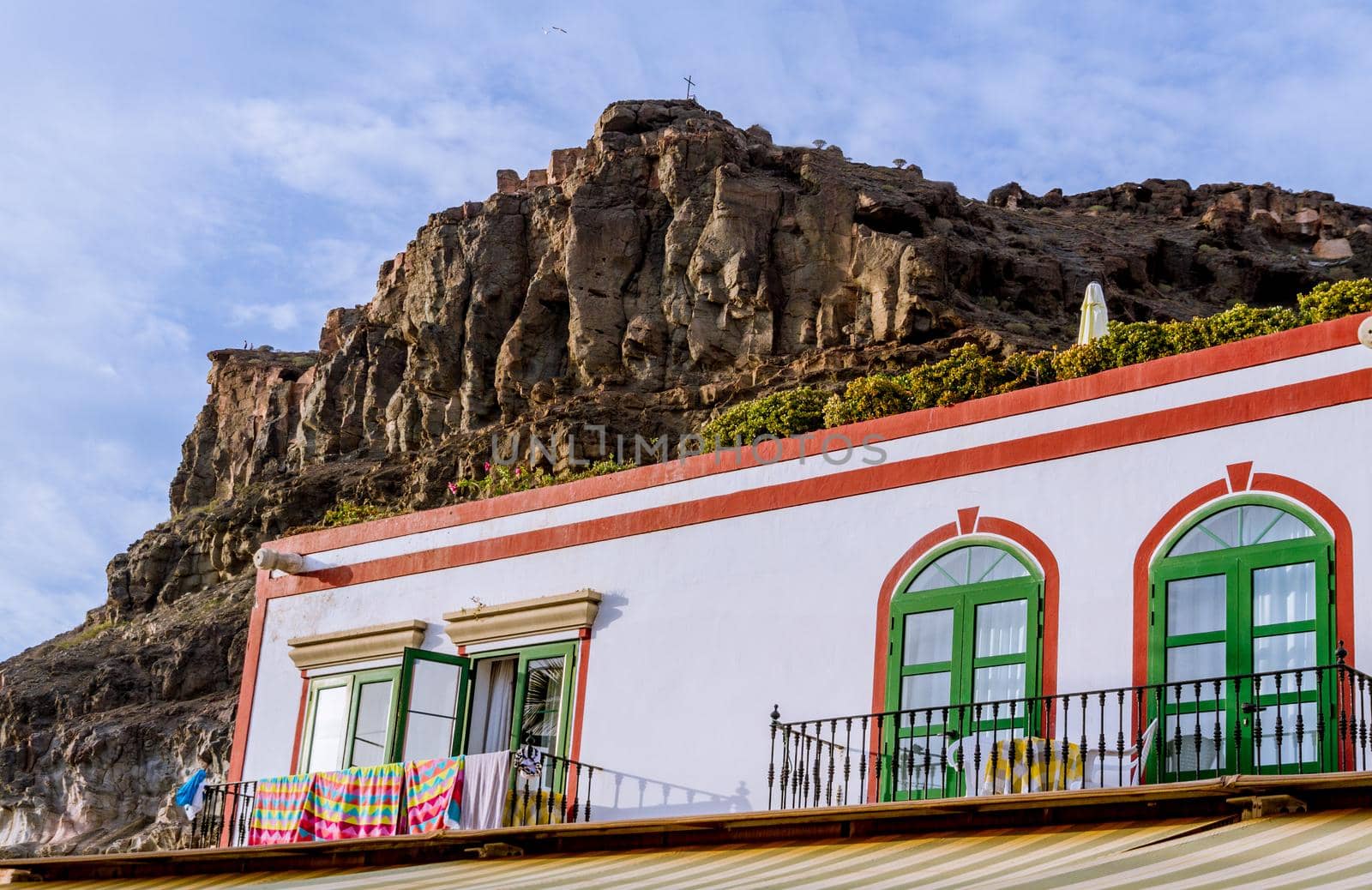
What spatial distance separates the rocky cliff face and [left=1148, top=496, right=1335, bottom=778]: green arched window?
35.0 meters

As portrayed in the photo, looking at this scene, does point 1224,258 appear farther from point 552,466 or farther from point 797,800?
point 797,800

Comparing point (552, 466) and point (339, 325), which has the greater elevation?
point (339, 325)

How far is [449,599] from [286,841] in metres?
2.46

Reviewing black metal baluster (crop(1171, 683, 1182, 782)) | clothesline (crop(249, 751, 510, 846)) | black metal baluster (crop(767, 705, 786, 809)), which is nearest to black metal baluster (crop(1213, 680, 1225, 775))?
black metal baluster (crop(1171, 683, 1182, 782))

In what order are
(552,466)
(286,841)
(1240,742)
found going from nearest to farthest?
(1240,742) < (286,841) < (552,466)

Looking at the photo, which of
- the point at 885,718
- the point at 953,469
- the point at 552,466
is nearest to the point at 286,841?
the point at 885,718

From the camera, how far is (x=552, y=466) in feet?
169

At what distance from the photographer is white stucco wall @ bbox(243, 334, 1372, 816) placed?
446 inches

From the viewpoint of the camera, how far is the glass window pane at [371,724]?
15.3 metres

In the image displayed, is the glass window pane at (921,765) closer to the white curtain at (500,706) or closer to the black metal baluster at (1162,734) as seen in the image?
the black metal baluster at (1162,734)

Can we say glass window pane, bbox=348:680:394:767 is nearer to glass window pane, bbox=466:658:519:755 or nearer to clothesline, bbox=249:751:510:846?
clothesline, bbox=249:751:510:846

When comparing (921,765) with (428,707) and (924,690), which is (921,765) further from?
(428,707)

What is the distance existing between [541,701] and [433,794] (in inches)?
48.5

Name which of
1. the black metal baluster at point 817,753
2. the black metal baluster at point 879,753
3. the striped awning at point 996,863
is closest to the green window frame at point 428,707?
the striped awning at point 996,863
